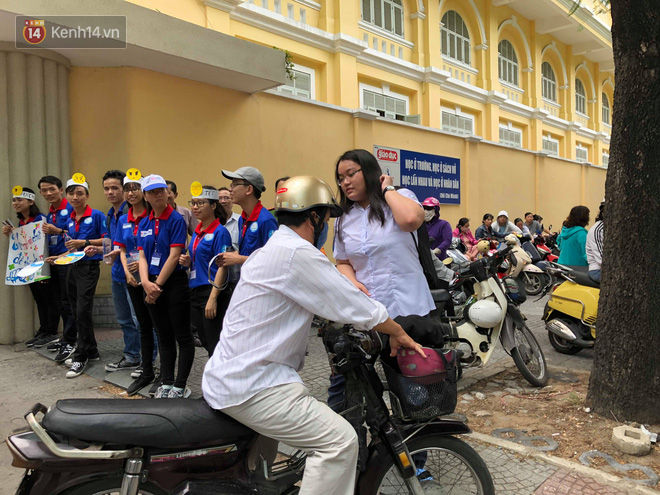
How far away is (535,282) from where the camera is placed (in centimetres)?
1062

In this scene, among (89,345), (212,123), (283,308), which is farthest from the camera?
(212,123)

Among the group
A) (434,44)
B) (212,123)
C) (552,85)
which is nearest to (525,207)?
(434,44)

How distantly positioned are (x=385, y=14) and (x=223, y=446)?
14248mm

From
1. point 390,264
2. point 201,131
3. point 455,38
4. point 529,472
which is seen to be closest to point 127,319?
point 390,264

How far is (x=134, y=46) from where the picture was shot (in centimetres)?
621

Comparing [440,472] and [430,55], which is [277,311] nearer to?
[440,472]

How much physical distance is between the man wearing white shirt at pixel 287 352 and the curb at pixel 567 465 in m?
1.78

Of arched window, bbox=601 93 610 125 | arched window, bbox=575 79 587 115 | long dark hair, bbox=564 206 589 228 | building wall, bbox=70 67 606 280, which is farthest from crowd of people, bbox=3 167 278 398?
arched window, bbox=601 93 610 125

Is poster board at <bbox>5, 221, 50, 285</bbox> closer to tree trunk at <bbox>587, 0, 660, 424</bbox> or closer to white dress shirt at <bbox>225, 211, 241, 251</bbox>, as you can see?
white dress shirt at <bbox>225, 211, 241, 251</bbox>

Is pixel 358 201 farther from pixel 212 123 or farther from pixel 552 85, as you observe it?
pixel 552 85

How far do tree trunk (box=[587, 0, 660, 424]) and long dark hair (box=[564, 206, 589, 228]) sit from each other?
2.45 meters

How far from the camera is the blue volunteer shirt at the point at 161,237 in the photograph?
14.0 feet

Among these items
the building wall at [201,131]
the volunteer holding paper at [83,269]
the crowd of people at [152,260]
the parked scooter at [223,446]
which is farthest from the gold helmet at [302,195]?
the building wall at [201,131]

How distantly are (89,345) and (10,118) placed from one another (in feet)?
10.5
